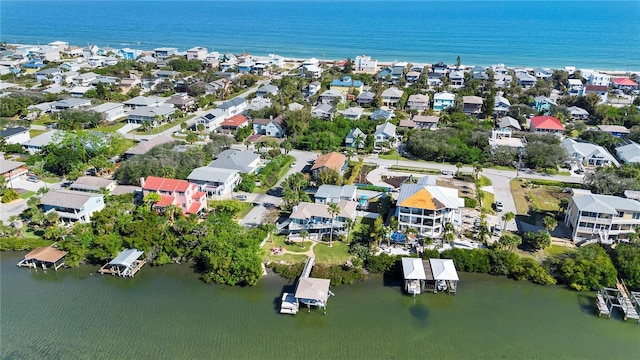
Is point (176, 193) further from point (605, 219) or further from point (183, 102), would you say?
point (183, 102)

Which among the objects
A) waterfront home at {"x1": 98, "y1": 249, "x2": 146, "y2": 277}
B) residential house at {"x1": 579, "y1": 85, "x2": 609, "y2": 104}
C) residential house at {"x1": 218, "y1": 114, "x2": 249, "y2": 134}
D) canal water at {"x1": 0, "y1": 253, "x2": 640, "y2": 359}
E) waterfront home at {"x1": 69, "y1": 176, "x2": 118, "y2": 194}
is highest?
residential house at {"x1": 579, "y1": 85, "x2": 609, "y2": 104}

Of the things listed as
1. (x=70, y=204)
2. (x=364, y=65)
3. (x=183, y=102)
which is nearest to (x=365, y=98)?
(x=183, y=102)

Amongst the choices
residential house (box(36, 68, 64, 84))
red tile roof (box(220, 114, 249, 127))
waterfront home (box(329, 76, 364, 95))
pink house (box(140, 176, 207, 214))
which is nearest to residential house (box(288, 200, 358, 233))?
pink house (box(140, 176, 207, 214))

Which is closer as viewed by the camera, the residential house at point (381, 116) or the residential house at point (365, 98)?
the residential house at point (381, 116)

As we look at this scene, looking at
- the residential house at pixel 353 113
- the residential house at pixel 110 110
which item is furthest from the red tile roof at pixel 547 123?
the residential house at pixel 110 110

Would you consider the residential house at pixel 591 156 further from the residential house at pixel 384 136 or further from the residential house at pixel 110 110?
the residential house at pixel 110 110

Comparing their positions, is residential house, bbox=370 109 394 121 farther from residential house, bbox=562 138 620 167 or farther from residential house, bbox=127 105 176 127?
residential house, bbox=127 105 176 127
